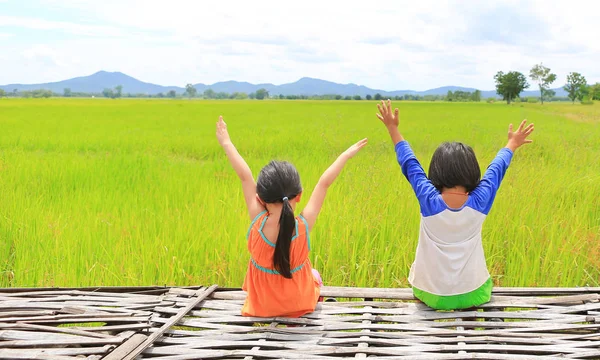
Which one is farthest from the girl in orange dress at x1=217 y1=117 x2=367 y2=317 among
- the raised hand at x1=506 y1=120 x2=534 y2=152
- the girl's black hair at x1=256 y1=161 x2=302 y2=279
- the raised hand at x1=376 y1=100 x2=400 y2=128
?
the raised hand at x1=506 y1=120 x2=534 y2=152

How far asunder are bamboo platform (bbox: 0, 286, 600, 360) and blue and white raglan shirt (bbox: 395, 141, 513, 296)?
0.14 meters

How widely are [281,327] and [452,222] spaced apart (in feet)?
2.76

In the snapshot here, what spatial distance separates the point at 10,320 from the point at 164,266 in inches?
42.8

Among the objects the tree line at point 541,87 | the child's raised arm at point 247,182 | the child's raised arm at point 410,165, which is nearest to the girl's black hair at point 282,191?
the child's raised arm at point 247,182

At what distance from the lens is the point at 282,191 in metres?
2.10

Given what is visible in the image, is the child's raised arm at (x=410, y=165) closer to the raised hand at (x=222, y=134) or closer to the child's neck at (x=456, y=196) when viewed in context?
the child's neck at (x=456, y=196)

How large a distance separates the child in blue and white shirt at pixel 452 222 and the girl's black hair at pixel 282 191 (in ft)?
1.91

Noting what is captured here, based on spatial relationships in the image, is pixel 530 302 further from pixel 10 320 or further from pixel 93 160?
pixel 93 160

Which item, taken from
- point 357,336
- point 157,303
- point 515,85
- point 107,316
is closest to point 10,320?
point 107,316

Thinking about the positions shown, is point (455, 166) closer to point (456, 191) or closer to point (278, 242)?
point (456, 191)

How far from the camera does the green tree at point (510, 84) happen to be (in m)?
63.1

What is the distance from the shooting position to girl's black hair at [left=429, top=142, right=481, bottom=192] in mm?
2248

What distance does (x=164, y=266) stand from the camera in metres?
3.32

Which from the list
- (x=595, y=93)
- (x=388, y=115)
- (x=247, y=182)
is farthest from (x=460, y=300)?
(x=595, y=93)
